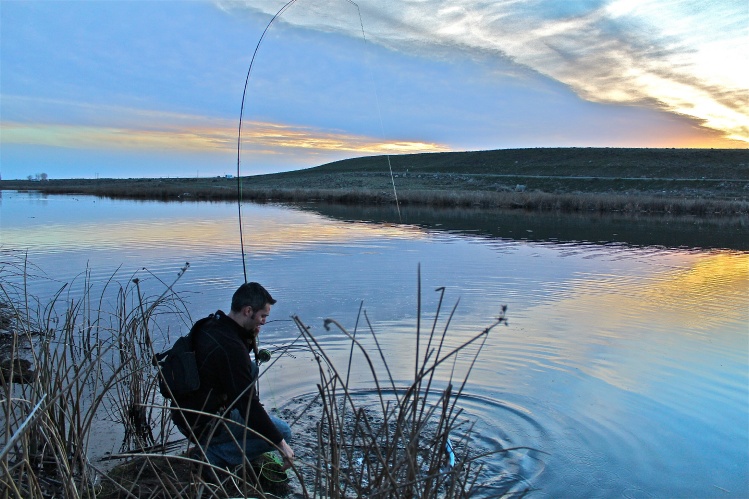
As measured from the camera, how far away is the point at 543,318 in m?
9.72

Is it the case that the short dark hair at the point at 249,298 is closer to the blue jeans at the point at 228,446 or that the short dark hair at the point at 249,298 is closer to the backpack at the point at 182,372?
the backpack at the point at 182,372

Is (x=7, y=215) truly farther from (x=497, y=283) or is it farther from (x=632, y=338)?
(x=632, y=338)

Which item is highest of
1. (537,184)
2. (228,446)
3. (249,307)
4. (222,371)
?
(537,184)

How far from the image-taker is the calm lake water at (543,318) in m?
5.20

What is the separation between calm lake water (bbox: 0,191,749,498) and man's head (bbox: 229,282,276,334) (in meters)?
1.33

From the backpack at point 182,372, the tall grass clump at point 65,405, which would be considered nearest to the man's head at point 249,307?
the backpack at point 182,372

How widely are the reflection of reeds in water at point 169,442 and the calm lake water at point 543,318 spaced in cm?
55

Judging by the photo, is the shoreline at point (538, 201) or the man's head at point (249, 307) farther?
the shoreline at point (538, 201)

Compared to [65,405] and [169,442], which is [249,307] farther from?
[169,442]

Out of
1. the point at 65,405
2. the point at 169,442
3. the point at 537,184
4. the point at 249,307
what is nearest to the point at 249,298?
the point at 249,307

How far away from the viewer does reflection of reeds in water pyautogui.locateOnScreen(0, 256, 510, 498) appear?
84.7 inches

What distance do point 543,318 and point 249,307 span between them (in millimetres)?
6743

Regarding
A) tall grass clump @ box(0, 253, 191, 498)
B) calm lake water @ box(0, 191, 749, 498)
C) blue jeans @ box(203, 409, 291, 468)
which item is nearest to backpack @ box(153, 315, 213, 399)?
tall grass clump @ box(0, 253, 191, 498)

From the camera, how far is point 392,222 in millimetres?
28578
